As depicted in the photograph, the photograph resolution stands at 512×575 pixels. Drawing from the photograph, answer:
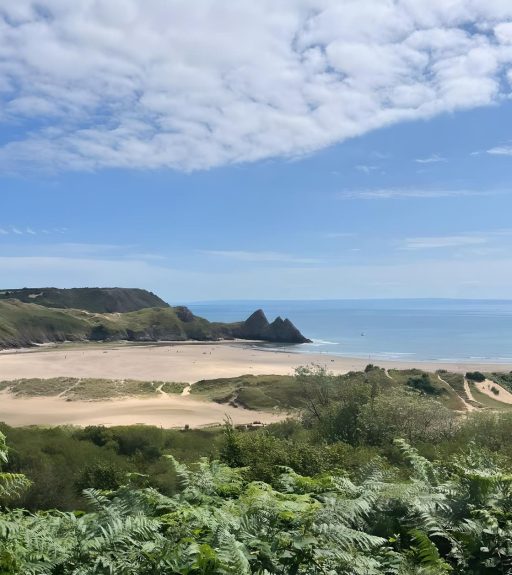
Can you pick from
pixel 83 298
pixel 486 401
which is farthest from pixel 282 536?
pixel 83 298

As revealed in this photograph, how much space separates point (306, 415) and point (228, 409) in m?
18.8

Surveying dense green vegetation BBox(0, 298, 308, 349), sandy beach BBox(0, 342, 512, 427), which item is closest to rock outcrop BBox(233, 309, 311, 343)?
dense green vegetation BBox(0, 298, 308, 349)

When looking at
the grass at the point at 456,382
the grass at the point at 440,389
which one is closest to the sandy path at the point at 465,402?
the grass at the point at 440,389

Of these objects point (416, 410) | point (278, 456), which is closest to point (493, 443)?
point (416, 410)

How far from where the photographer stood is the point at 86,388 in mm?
61656

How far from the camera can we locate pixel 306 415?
1409 inches

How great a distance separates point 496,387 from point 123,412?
44.3 meters

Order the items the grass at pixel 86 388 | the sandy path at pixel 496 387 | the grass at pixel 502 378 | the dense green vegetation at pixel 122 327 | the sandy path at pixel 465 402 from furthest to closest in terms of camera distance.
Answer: the dense green vegetation at pixel 122 327, the grass at pixel 502 378, the grass at pixel 86 388, the sandy path at pixel 496 387, the sandy path at pixel 465 402

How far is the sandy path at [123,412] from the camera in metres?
45.1

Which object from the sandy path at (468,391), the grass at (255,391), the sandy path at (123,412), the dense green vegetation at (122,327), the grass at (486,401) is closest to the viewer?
the sandy path at (123,412)

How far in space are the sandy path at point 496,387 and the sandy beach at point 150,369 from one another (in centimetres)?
1151

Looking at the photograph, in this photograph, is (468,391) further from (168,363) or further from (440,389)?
(168,363)

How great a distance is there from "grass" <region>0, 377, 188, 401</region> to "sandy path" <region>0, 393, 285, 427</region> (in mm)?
2080

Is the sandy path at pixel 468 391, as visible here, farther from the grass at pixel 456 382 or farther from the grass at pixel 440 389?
the grass at pixel 440 389
